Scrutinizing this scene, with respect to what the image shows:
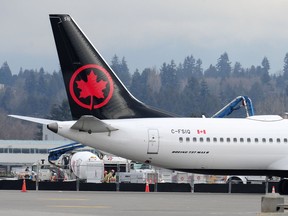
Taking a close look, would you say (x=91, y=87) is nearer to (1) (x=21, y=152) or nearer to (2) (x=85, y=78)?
(2) (x=85, y=78)

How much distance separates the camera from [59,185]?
56.0 m

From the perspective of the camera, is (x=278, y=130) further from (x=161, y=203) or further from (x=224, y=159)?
(x=161, y=203)

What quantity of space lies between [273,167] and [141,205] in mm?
15651

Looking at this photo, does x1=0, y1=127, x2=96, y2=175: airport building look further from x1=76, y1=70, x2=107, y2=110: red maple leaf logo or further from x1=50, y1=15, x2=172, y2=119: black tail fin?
x1=76, y1=70, x2=107, y2=110: red maple leaf logo

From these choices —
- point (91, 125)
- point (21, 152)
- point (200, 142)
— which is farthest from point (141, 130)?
point (21, 152)

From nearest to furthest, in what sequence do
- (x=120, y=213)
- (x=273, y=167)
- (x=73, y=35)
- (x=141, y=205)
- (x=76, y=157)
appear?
(x=120, y=213) < (x=141, y=205) < (x=73, y=35) < (x=273, y=167) < (x=76, y=157)

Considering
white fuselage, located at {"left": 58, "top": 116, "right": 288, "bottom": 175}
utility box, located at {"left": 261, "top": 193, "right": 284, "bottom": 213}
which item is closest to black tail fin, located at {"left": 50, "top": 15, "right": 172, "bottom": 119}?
white fuselage, located at {"left": 58, "top": 116, "right": 288, "bottom": 175}

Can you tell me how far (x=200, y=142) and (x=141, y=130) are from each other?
311 centimetres

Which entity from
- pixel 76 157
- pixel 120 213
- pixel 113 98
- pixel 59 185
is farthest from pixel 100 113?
pixel 76 157

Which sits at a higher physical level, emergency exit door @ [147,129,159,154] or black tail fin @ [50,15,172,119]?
black tail fin @ [50,15,172,119]

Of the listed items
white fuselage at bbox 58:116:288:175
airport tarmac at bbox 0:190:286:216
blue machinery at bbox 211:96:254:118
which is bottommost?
airport tarmac at bbox 0:190:286:216

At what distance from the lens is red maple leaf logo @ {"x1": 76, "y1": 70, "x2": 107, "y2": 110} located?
51247mm

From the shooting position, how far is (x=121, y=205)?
40.0m

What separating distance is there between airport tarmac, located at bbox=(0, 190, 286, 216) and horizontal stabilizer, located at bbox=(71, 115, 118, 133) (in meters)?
3.89
